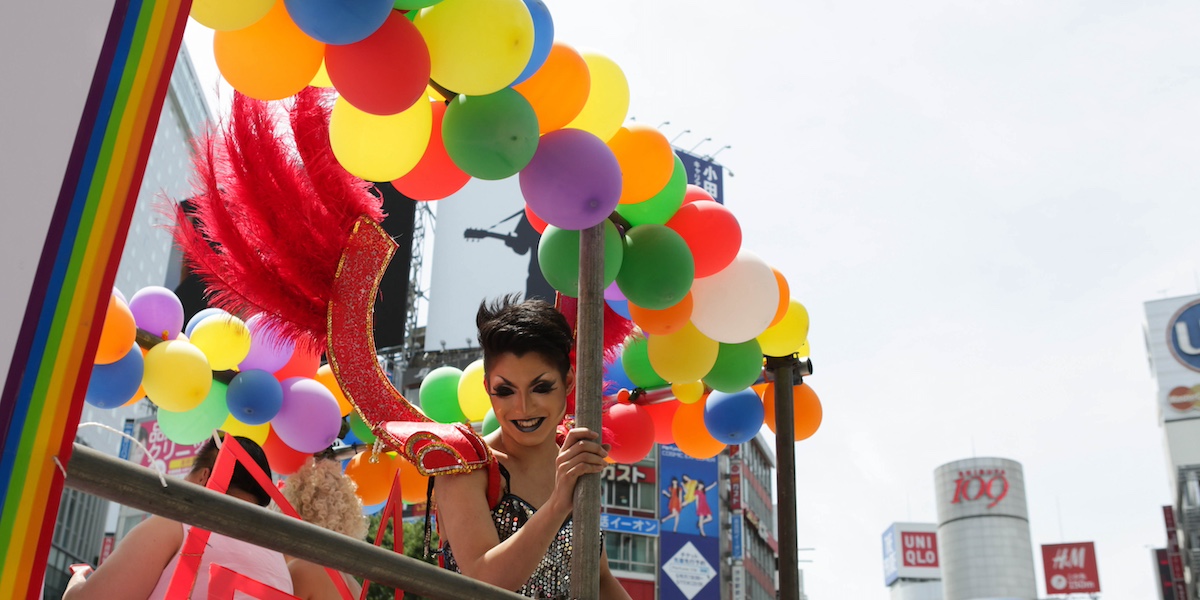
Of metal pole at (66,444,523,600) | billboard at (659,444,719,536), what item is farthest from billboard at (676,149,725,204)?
metal pole at (66,444,523,600)

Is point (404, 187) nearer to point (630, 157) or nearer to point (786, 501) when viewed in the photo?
point (630, 157)

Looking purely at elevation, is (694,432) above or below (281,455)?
above

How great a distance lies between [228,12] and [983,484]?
99796 mm

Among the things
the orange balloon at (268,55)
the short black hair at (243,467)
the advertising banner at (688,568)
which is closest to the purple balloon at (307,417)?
the short black hair at (243,467)

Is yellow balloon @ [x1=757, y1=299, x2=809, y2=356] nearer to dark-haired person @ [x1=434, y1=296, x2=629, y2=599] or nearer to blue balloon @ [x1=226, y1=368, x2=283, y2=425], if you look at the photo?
dark-haired person @ [x1=434, y1=296, x2=629, y2=599]

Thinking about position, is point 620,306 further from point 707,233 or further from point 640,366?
point 640,366

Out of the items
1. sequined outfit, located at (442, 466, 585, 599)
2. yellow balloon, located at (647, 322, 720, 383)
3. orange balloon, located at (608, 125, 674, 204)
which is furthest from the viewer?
yellow balloon, located at (647, 322, 720, 383)

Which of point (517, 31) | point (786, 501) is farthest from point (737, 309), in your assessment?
point (517, 31)

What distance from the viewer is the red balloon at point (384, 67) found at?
8.50 ft

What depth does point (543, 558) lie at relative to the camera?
2693 mm

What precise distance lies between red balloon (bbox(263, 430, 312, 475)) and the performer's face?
2228 millimetres

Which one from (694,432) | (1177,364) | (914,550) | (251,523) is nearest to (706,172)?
(1177,364)

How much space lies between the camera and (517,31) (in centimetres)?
275

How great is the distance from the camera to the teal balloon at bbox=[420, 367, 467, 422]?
4.77m
